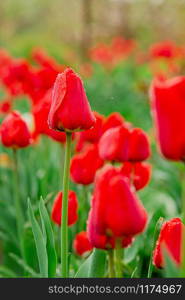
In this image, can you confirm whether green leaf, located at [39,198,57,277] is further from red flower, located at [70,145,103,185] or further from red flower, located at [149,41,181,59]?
red flower, located at [149,41,181,59]

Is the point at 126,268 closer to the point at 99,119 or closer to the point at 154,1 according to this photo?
the point at 99,119

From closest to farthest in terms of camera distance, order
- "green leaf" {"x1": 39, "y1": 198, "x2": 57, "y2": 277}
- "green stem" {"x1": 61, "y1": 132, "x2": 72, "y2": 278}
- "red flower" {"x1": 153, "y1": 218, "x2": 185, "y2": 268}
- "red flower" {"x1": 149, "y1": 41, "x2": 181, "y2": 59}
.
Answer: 1. "red flower" {"x1": 153, "y1": 218, "x2": 185, "y2": 268}
2. "green stem" {"x1": 61, "y1": 132, "x2": 72, "y2": 278}
3. "green leaf" {"x1": 39, "y1": 198, "x2": 57, "y2": 277}
4. "red flower" {"x1": 149, "y1": 41, "x2": 181, "y2": 59}

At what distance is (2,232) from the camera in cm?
206

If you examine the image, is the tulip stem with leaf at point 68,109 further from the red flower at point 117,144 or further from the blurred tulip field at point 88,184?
the red flower at point 117,144

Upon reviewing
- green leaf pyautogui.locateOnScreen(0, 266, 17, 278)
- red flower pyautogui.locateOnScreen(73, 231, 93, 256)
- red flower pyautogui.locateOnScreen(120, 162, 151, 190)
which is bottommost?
green leaf pyautogui.locateOnScreen(0, 266, 17, 278)

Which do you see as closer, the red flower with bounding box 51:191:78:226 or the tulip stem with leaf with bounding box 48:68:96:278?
the tulip stem with leaf with bounding box 48:68:96:278

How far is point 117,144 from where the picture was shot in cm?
114

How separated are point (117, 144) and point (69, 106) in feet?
0.82

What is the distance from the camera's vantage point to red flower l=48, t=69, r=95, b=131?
0.92 m

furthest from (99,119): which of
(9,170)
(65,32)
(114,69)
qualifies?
(65,32)

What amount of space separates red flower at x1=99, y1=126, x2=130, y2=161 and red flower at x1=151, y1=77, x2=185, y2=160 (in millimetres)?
408

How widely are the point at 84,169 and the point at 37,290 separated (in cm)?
59

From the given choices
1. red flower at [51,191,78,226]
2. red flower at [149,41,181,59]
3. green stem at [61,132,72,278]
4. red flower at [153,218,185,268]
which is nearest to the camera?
red flower at [153,218,185,268]

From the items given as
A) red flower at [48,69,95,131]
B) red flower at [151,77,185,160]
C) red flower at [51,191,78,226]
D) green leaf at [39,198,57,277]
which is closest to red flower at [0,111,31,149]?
red flower at [51,191,78,226]
